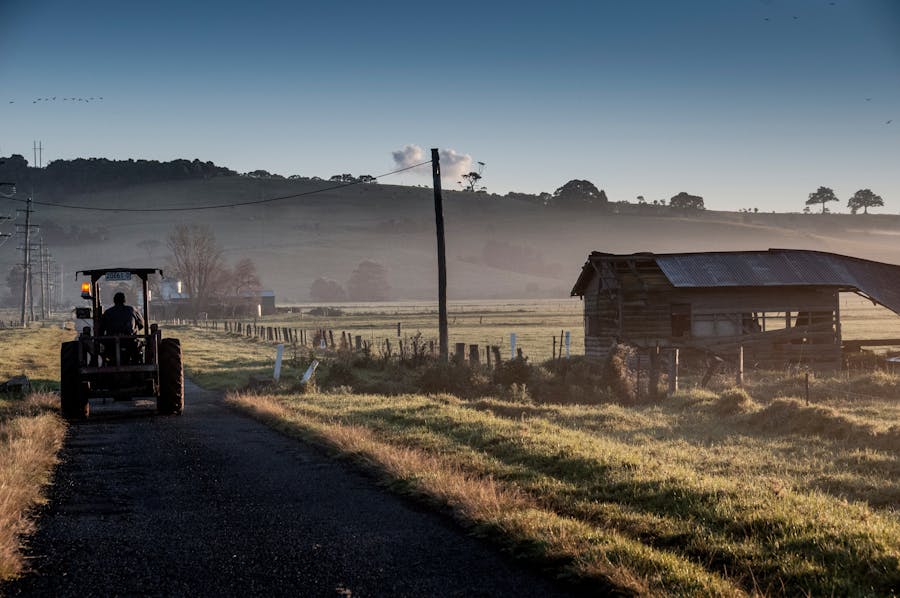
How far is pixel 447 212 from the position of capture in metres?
190

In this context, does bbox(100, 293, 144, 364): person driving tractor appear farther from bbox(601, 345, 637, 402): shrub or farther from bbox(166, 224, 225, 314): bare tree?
bbox(166, 224, 225, 314): bare tree

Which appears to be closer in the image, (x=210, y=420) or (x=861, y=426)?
(x=861, y=426)

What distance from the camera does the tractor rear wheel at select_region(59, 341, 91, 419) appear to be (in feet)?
52.8

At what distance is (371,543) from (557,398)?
15.1 m

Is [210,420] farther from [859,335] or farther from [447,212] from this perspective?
[447,212]

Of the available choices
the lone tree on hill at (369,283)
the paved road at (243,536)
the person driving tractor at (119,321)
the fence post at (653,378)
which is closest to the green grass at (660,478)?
the paved road at (243,536)

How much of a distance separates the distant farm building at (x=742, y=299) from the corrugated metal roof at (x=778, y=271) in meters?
0.04

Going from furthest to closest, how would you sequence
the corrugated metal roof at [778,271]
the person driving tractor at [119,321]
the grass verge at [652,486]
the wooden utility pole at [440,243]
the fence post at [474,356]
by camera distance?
the corrugated metal roof at [778,271] < the wooden utility pole at [440,243] < the fence post at [474,356] < the person driving tractor at [119,321] < the grass verge at [652,486]

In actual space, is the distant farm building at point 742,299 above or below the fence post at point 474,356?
above

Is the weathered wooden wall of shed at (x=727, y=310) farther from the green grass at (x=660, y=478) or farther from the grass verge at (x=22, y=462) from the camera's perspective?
the grass verge at (x=22, y=462)

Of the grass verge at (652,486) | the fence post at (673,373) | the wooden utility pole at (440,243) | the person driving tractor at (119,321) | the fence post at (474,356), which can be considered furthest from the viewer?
the wooden utility pole at (440,243)

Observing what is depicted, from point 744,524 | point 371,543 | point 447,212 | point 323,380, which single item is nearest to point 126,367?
point 323,380

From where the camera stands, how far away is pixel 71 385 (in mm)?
16234

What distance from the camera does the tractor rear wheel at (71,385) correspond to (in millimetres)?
16094
